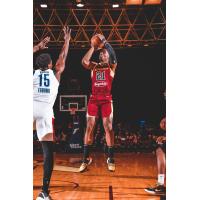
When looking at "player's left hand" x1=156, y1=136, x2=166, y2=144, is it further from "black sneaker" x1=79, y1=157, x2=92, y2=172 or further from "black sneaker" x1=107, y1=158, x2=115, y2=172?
"black sneaker" x1=79, y1=157, x2=92, y2=172

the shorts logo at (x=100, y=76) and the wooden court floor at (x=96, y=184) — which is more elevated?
the shorts logo at (x=100, y=76)

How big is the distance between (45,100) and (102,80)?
2.53 ft

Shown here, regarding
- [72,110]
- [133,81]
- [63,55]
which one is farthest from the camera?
[133,81]

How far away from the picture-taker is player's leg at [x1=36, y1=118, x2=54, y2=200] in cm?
454

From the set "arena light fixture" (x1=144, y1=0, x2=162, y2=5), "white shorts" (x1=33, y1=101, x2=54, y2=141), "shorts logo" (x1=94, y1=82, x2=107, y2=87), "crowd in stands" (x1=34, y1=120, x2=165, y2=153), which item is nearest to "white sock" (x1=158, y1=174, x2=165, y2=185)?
"crowd in stands" (x1=34, y1=120, x2=165, y2=153)

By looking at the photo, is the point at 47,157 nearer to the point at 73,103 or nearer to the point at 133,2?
the point at 73,103

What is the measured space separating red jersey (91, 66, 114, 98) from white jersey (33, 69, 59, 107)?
485mm

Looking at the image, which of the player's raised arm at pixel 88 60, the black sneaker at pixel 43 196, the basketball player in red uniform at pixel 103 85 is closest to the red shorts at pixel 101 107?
the basketball player in red uniform at pixel 103 85

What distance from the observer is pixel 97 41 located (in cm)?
492

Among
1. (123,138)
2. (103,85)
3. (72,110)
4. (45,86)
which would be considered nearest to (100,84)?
(103,85)

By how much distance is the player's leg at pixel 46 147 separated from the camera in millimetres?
4543

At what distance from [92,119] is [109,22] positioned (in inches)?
50.6

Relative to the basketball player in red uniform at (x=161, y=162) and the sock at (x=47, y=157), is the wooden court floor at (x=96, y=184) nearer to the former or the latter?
the basketball player in red uniform at (x=161, y=162)
